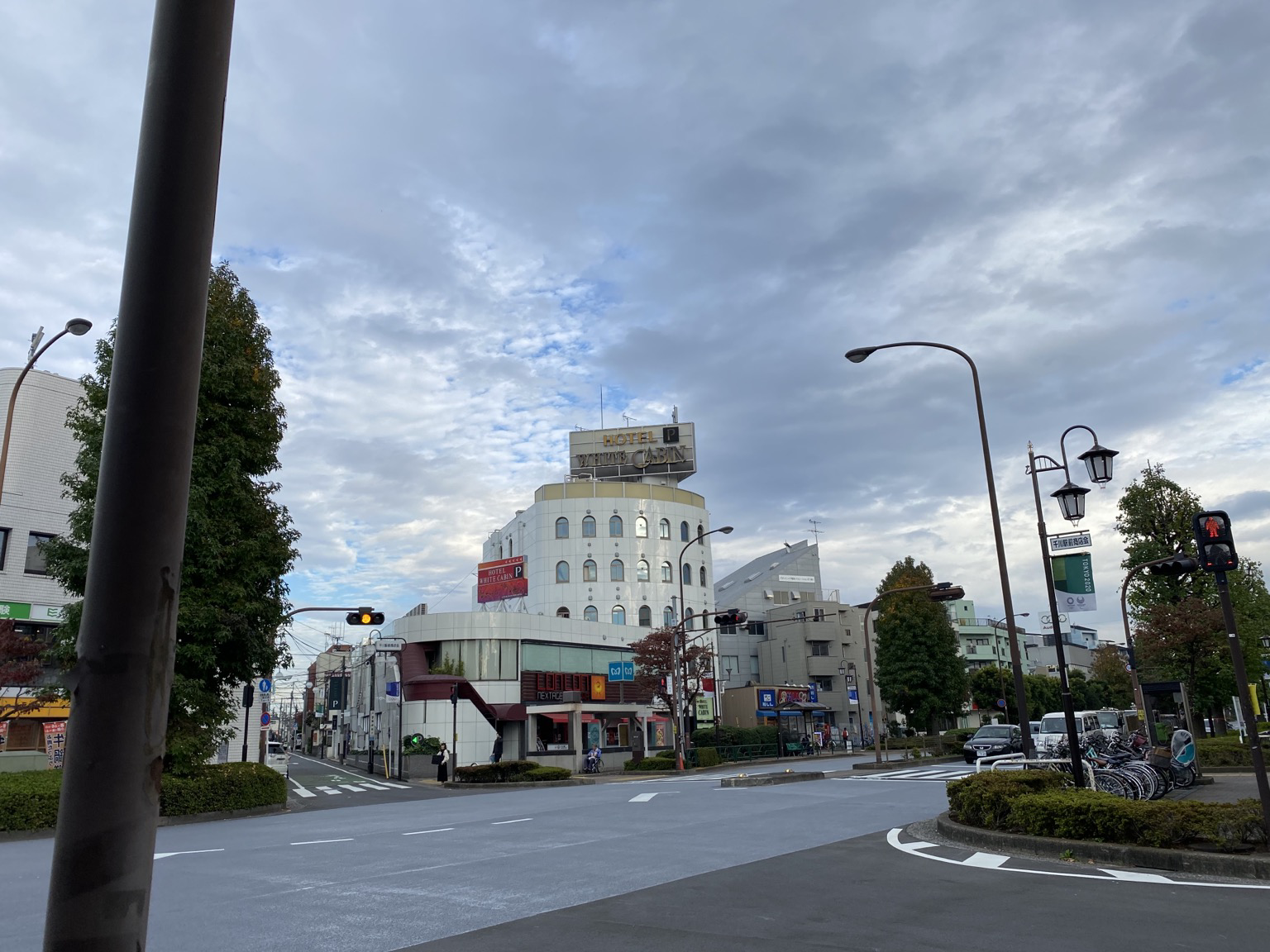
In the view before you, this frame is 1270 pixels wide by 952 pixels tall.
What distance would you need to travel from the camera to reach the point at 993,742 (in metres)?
39.3

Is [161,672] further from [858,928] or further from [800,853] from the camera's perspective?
[800,853]

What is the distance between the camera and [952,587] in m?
35.0

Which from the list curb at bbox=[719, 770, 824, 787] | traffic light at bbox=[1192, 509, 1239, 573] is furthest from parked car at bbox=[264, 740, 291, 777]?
traffic light at bbox=[1192, 509, 1239, 573]

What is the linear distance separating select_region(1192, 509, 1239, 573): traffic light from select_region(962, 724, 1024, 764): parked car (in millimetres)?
29989

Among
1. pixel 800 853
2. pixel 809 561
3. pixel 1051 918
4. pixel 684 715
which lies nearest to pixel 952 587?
pixel 684 715

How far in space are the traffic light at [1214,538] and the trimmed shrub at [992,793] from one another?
4.28 m

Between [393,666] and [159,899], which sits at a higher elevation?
[393,666]

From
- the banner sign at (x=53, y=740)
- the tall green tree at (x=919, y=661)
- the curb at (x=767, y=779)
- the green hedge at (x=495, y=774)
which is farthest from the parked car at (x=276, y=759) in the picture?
the tall green tree at (x=919, y=661)

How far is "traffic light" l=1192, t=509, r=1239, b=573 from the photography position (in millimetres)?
10547

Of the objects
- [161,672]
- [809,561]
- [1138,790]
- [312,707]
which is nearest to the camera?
[161,672]

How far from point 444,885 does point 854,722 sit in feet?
231

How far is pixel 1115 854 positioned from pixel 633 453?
215 feet

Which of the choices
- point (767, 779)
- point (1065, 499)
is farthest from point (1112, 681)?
point (1065, 499)

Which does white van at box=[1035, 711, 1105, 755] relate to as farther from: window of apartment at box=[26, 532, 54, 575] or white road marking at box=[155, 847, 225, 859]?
window of apartment at box=[26, 532, 54, 575]
